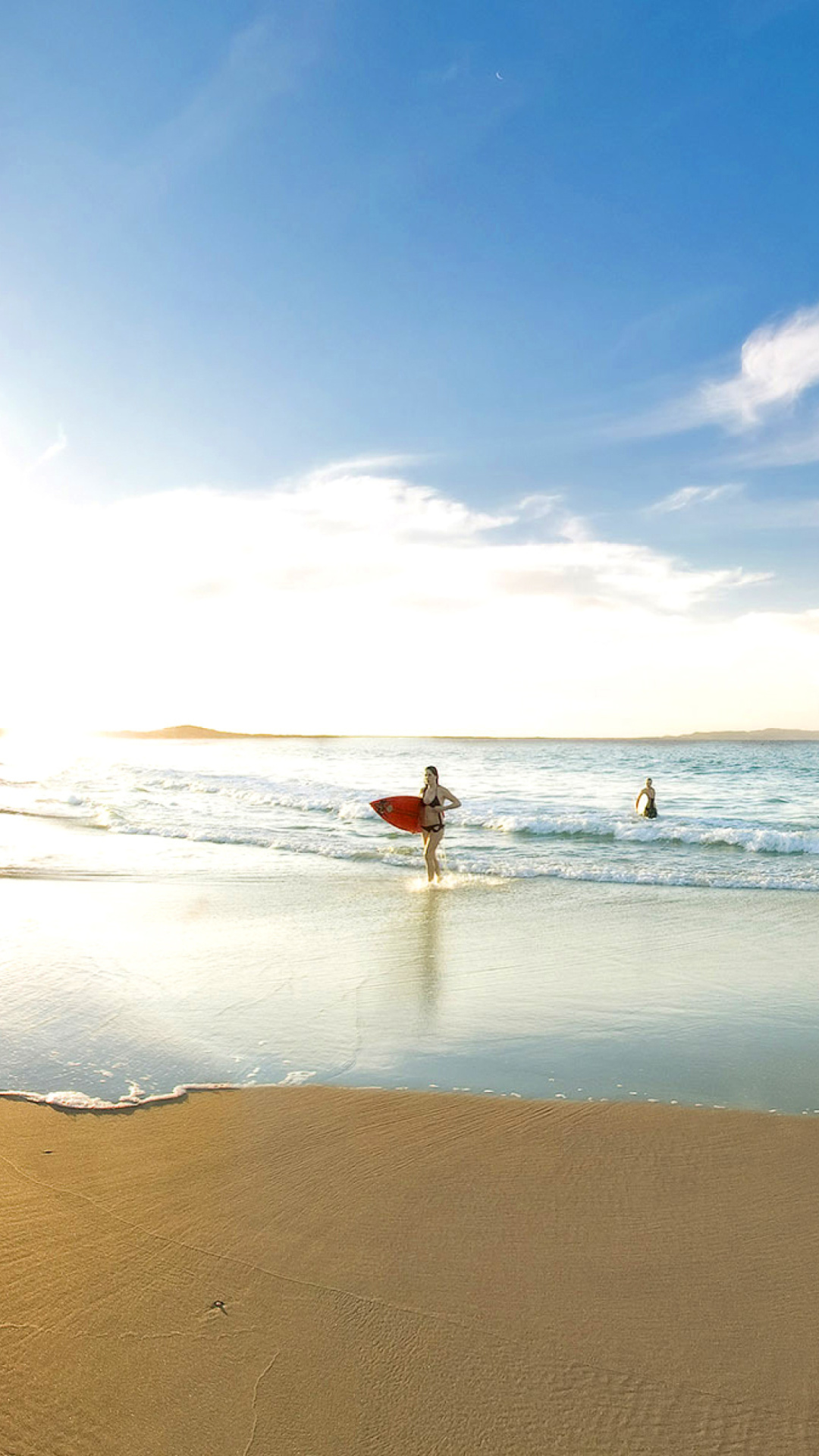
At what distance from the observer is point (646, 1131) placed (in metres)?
4.77

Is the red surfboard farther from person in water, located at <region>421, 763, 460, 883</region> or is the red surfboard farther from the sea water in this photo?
person in water, located at <region>421, 763, 460, 883</region>

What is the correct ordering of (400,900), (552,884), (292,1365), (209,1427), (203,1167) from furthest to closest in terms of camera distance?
(552,884)
(400,900)
(203,1167)
(292,1365)
(209,1427)

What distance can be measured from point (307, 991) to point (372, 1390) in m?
4.59

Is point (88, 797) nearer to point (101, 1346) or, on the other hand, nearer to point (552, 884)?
point (552, 884)

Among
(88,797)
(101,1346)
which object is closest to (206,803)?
(88,797)

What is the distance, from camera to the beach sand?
2764mm

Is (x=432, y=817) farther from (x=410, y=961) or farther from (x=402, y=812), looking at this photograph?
(x=410, y=961)

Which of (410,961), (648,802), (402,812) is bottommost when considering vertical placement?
(410,961)

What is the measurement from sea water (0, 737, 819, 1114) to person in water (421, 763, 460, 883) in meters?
0.42

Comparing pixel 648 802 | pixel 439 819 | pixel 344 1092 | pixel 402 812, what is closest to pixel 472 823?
pixel 648 802

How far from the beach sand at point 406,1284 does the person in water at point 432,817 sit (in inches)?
358

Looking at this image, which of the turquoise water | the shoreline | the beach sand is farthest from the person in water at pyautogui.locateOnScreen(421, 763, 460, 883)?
the beach sand

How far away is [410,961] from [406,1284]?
528 centimetres

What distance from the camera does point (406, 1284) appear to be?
3379mm
